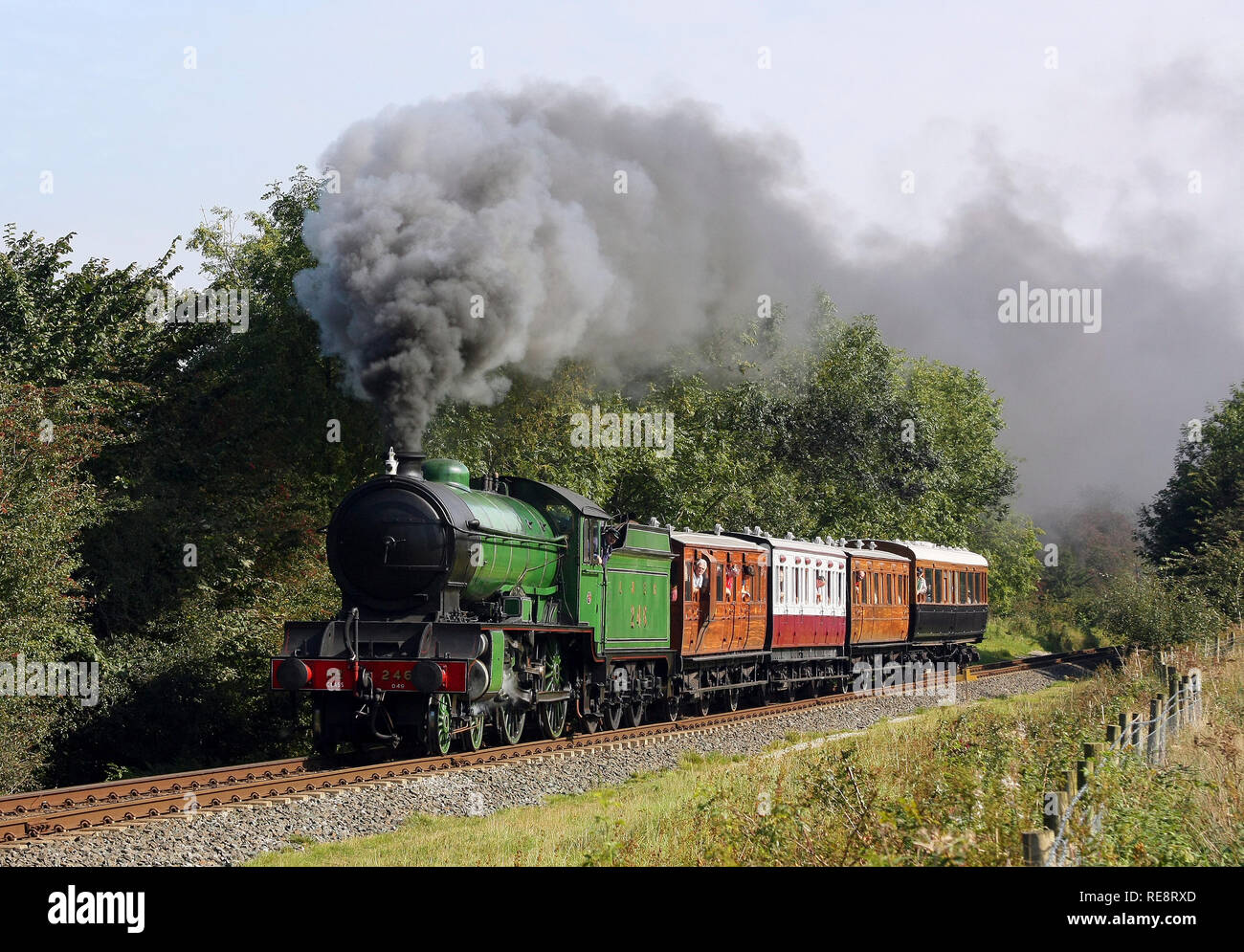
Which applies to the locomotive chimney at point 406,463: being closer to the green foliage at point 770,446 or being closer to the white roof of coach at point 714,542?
the white roof of coach at point 714,542

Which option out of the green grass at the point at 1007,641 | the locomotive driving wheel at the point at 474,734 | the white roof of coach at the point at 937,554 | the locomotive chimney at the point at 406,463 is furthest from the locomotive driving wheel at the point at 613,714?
the green grass at the point at 1007,641

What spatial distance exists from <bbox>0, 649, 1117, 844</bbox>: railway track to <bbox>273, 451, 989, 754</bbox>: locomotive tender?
51cm

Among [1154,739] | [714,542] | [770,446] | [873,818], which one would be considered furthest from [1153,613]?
[873,818]

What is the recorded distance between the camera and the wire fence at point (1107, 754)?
5738 mm

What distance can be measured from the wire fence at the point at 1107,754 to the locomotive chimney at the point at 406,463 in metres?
7.87

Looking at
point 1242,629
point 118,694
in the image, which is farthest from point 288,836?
point 1242,629

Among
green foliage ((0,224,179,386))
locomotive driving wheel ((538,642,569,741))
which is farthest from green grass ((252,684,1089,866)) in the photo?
green foliage ((0,224,179,386))

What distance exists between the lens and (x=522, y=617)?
15.1 metres

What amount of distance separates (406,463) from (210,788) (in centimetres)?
455

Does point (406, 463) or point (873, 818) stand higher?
point (406, 463)

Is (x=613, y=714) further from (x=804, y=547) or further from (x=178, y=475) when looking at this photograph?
(x=178, y=475)

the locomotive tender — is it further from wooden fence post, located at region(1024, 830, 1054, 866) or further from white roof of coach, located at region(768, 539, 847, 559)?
wooden fence post, located at region(1024, 830, 1054, 866)

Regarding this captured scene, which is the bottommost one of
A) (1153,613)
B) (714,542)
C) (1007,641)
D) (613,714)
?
(1007,641)
